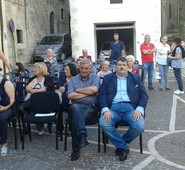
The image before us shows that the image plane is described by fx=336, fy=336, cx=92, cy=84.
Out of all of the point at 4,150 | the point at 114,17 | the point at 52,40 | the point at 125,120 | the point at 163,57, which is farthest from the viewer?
the point at 52,40

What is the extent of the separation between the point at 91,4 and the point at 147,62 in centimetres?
836

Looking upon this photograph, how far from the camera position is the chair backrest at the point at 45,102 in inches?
214

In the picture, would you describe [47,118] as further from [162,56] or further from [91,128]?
[162,56]

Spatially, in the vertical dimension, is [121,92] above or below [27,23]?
below

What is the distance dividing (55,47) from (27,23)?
9.61ft

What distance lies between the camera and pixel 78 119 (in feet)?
15.5

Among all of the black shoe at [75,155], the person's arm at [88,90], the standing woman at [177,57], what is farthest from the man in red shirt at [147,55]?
the black shoe at [75,155]

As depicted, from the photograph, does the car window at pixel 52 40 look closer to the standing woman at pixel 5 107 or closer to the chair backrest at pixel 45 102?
the chair backrest at pixel 45 102

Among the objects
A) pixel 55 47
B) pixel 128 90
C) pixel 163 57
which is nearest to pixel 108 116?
pixel 128 90

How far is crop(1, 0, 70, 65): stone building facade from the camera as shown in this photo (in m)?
19.2

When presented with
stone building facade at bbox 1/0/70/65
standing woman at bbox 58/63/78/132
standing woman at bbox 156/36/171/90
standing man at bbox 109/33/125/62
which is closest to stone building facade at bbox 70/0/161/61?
stone building facade at bbox 1/0/70/65

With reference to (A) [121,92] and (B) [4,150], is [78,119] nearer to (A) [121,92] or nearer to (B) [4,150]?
(A) [121,92]

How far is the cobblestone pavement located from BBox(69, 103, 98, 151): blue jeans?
0.29 m

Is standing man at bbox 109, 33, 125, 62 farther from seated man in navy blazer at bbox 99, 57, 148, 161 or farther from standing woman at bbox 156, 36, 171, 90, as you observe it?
seated man in navy blazer at bbox 99, 57, 148, 161
